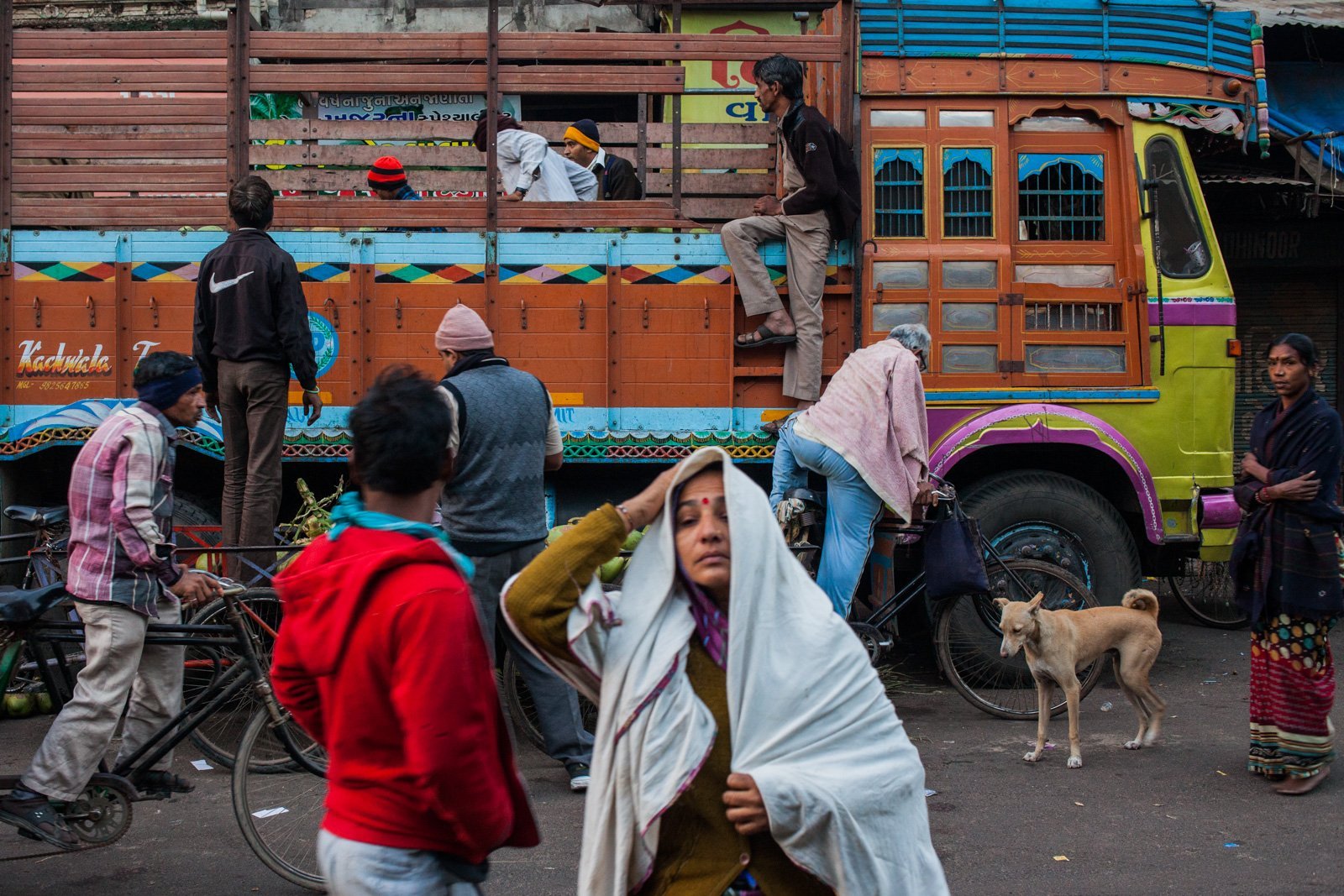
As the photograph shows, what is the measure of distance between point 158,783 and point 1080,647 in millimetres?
3907

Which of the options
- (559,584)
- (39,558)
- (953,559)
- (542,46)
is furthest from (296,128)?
(559,584)

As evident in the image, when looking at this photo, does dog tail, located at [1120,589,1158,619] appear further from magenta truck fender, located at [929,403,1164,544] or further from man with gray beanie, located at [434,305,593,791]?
man with gray beanie, located at [434,305,593,791]

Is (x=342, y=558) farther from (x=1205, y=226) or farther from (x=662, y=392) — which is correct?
(x=1205, y=226)

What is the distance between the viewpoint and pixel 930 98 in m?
6.93

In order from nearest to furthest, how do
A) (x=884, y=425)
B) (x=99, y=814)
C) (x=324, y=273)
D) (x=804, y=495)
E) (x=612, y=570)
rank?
(x=99, y=814)
(x=612, y=570)
(x=884, y=425)
(x=804, y=495)
(x=324, y=273)

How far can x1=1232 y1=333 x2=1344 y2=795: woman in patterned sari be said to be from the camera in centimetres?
525

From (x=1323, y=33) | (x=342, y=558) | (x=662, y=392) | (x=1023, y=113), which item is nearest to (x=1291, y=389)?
(x=1023, y=113)

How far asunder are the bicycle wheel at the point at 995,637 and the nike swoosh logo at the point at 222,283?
3765mm

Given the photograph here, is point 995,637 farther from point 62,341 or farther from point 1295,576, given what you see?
point 62,341

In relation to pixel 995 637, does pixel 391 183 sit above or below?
above

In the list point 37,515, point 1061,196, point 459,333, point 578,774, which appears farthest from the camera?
point 1061,196

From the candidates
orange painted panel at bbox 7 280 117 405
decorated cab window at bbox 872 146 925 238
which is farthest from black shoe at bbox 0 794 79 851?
decorated cab window at bbox 872 146 925 238

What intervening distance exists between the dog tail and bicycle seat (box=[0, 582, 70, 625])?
15.1 feet

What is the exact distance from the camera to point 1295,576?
5305 mm
